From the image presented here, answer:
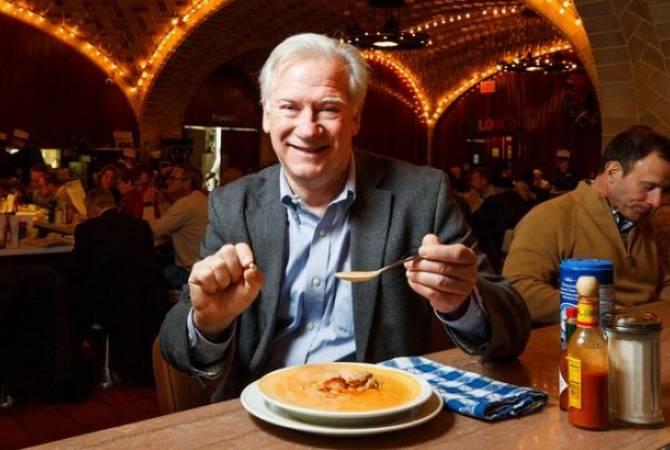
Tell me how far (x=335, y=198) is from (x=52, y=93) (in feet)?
38.8

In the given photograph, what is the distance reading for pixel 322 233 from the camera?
191 cm

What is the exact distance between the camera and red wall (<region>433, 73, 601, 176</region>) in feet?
48.1

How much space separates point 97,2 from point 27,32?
1734 mm

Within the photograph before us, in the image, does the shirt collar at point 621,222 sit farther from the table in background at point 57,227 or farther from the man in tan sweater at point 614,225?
the table in background at point 57,227

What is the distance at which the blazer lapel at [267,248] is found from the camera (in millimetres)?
1794

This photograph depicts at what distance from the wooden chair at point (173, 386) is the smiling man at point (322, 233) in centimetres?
6

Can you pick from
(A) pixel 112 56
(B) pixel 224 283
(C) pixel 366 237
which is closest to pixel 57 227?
(C) pixel 366 237

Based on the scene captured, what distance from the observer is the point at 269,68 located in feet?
6.23

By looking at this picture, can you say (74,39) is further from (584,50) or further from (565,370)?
(565,370)

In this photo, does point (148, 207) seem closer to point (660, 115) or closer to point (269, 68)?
point (660, 115)

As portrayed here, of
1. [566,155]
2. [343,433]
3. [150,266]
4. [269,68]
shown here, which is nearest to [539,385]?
[343,433]

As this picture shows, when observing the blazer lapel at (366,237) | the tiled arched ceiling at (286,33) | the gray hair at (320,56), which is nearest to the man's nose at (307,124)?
the gray hair at (320,56)

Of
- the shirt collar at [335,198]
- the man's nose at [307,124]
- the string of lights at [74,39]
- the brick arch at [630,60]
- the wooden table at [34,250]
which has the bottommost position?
the wooden table at [34,250]

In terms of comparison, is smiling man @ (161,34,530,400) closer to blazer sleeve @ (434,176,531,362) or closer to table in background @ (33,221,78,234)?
blazer sleeve @ (434,176,531,362)
